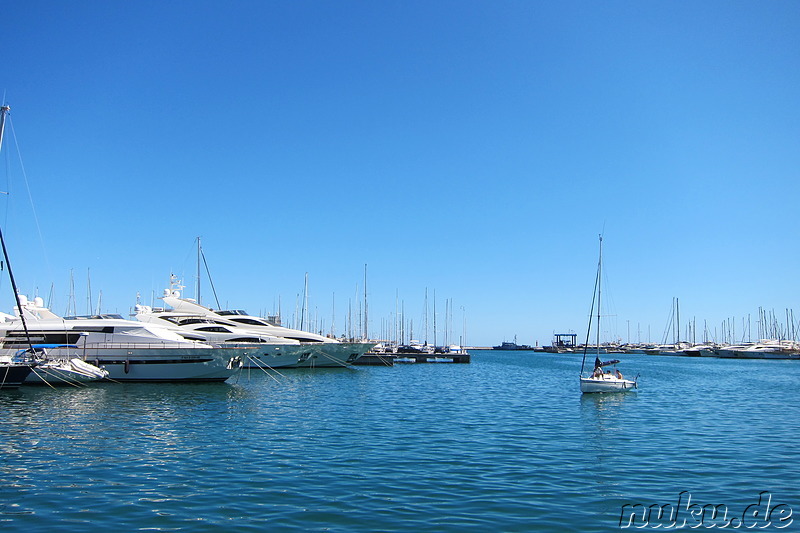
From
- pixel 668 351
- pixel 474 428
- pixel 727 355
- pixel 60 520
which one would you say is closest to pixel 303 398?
pixel 474 428

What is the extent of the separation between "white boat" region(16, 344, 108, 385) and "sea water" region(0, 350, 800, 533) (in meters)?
5.87

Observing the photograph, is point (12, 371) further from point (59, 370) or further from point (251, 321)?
point (251, 321)

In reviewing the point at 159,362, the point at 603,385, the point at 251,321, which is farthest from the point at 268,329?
the point at 603,385

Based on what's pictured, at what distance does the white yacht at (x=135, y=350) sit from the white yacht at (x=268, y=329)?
18.3m

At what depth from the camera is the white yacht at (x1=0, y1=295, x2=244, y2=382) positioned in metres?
39.1

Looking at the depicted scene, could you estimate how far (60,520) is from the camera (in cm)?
1113

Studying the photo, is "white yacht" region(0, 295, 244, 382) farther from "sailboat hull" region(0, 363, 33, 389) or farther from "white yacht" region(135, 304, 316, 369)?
"white yacht" region(135, 304, 316, 369)

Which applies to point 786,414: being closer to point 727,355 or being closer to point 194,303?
point 194,303

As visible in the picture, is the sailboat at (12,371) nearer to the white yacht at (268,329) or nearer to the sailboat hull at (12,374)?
the sailboat hull at (12,374)

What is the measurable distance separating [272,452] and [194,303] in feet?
160

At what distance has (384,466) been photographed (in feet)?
51.9

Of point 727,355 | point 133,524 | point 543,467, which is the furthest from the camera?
point 727,355

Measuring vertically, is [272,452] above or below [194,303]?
below

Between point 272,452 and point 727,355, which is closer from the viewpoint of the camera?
point 272,452
